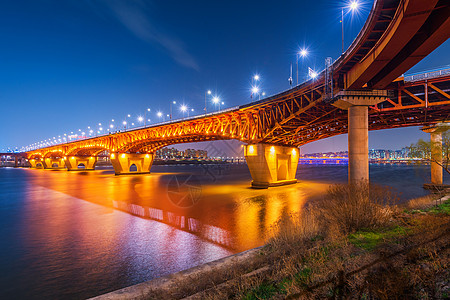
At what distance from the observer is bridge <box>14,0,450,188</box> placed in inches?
412

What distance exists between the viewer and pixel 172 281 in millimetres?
6461

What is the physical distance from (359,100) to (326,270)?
655 inches

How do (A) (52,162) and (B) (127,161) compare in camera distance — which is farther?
(A) (52,162)

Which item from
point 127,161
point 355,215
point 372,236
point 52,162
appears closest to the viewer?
point 372,236

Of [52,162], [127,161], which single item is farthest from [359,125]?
[52,162]

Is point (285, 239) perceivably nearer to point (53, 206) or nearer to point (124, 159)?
point (53, 206)

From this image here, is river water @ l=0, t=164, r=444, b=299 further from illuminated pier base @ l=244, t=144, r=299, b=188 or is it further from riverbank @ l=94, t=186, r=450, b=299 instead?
illuminated pier base @ l=244, t=144, r=299, b=188

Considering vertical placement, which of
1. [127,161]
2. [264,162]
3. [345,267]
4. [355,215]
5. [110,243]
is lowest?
[110,243]

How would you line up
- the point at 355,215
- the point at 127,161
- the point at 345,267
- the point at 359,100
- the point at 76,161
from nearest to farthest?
the point at 345,267 < the point at 355,215 < the point at 359,100 < the point at 127,161 < the point at 76,161

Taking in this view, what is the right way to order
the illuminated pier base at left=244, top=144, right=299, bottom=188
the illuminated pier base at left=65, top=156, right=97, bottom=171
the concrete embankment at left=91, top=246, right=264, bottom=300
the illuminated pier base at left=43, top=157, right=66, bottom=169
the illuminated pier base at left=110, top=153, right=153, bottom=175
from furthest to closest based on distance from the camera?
the illuminated pier base at left=43, top=157, right=66, bottom=169
the illuminated pier base at left=65, top=156, right=97, bottom=171
the illuminated pier base at left=110, top=153, right=153, bottom=175
the illuminated pier base at left=244, top=144, right=299, bottom=188
the concrete embankment at left=91, top=246, right=264, bottom=300

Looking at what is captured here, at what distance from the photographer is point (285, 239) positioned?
8.44 metres

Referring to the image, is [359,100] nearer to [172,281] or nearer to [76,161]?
[172,281]

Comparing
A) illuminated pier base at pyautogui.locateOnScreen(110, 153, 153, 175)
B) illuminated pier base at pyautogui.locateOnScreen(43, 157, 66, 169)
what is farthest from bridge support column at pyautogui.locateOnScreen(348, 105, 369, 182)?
illuminated pier base at pyautogui.locateOnScreen(43, 157, 66, 169)

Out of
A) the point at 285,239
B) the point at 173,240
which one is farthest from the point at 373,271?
the point at 173,240
